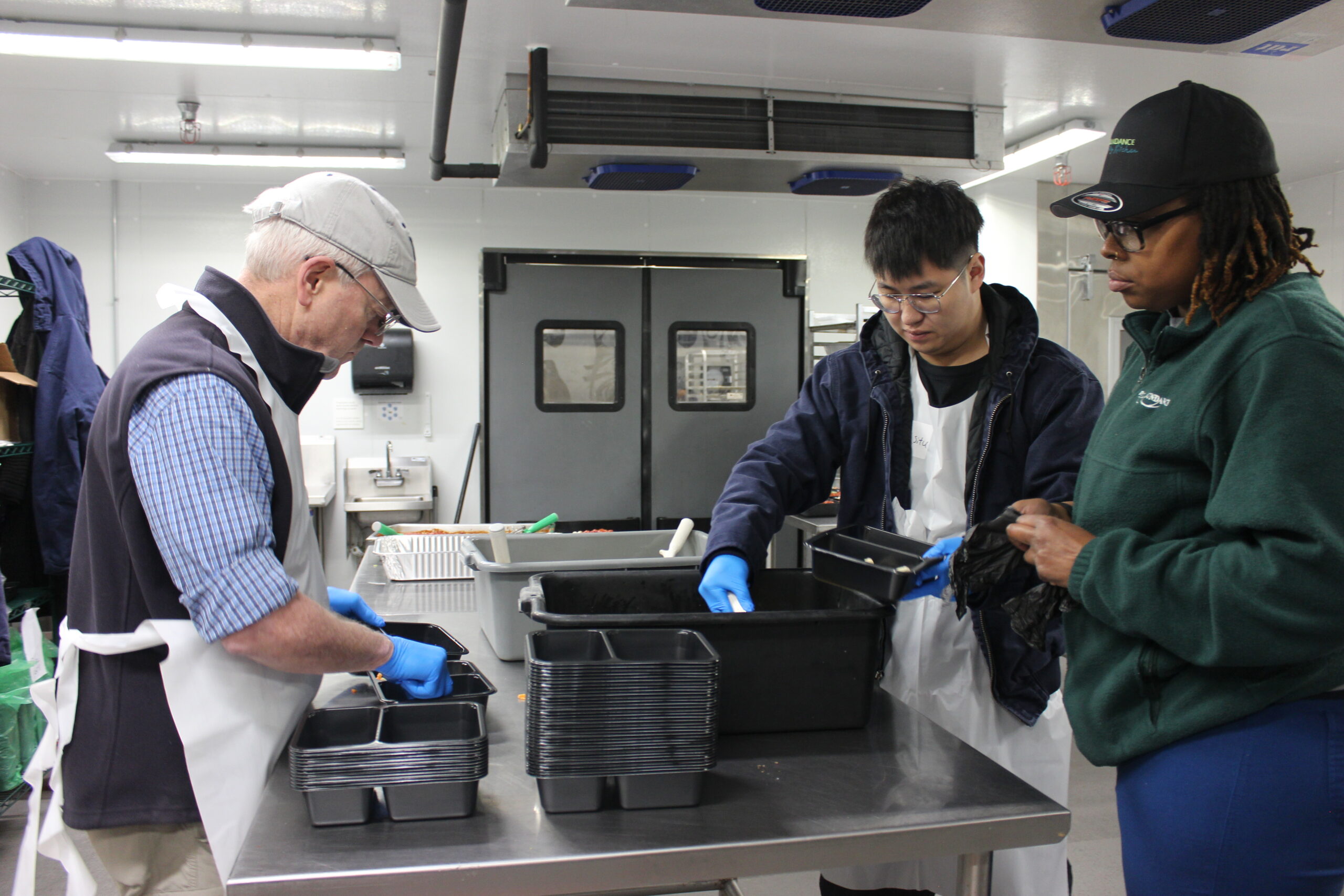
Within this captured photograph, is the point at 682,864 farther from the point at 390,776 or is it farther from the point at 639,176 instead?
the point at 639,176

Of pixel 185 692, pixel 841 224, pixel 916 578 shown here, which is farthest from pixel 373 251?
pixel 841 224

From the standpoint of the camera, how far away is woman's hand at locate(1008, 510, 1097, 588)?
1.16 meters

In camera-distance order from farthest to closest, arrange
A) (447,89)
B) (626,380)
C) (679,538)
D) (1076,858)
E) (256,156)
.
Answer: (626,380)
(256,156)
(447,89)
(1076,858)
(679,538)

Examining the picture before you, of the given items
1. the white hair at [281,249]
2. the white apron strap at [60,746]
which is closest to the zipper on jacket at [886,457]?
Result: the white hair at [281,249]

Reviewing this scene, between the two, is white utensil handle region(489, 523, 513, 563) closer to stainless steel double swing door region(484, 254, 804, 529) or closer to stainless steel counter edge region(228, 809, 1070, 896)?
stainless steel counter edge region(228, 809, 1070, 896)

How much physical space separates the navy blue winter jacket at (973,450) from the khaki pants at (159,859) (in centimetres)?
88

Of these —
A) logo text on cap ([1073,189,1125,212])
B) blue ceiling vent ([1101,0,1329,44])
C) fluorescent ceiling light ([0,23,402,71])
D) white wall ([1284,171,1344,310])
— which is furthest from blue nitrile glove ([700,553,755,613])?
white wall ([1284,171,1344,310])

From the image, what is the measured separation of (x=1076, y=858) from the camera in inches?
109

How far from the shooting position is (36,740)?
3.16 metres

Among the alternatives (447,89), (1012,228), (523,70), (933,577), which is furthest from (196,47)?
(1012,228)

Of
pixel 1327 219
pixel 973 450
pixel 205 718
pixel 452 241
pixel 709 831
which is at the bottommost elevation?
pixel 709 831

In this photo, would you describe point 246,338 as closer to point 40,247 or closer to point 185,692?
point 185,692

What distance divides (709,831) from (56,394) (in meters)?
3.36

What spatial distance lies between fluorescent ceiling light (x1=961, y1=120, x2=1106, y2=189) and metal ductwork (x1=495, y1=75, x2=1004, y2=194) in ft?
1.38
